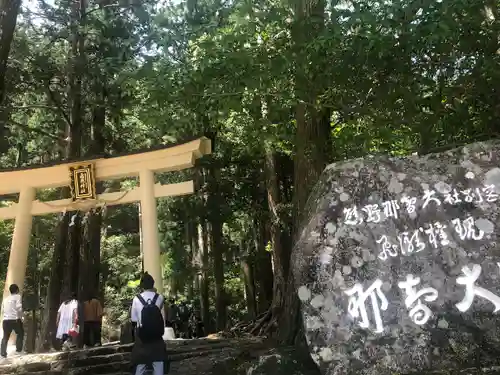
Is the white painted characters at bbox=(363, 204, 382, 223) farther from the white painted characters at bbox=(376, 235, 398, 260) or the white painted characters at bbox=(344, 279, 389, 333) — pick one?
the white painted characters at bbox=(344, 279, 389, 333)

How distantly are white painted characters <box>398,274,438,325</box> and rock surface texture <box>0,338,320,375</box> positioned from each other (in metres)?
1.48

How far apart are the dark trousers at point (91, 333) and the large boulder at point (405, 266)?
24.9 ft

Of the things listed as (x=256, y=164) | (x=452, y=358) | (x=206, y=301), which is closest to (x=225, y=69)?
(x=452, y=358)

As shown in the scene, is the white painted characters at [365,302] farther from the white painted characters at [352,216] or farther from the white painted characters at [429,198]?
the white painted characters at [429,198]

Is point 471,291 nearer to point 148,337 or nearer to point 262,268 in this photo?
point 148,337

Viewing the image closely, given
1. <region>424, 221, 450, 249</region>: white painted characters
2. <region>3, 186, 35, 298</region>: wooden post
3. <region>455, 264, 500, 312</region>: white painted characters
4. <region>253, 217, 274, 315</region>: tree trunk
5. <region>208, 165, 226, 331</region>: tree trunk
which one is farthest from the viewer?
<region>208, 165, 226, 331</region>: tree trunk

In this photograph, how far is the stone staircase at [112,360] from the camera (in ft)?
22.7

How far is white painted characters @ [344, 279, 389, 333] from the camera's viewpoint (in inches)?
167

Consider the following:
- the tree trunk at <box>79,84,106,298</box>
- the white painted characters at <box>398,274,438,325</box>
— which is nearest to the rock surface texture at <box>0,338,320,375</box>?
the white painted characters at <box>398,274,438,325</box>

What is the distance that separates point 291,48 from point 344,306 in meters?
3.07

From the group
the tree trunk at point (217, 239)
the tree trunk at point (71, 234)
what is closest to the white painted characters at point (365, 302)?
the tree trunk at point (71, 234)

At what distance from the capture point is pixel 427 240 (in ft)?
14.2

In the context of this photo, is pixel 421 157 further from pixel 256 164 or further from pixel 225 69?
pixel 256 164

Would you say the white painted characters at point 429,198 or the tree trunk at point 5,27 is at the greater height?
the tree trunk at point 5,27
